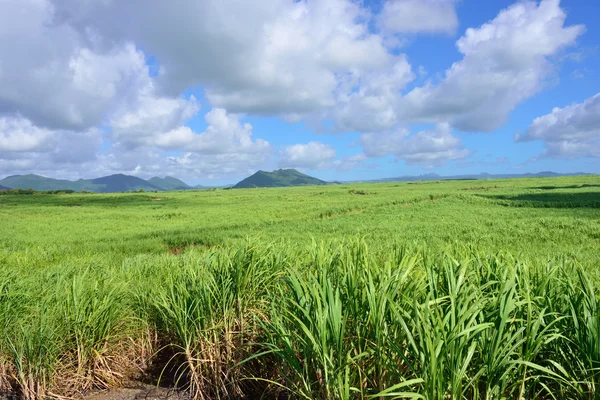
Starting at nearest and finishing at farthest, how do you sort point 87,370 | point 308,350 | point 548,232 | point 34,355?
point 308,350 < point 34,355 < point 87,370 < point 548,232

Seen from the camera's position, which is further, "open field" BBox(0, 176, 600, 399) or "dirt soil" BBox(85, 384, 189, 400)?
"dirt soil" BBox(85, 384, 189, 400)

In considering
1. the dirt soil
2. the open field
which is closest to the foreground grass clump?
the open field

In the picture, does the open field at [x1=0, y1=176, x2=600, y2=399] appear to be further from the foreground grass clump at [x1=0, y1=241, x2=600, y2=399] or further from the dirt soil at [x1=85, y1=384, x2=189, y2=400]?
the dirt soil at [x1=85, y1=384, x2=189, y2=400]

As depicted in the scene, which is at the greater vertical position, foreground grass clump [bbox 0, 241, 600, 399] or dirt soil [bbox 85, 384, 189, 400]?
foreground grass clump [bbox 0, 241, 600, 399]

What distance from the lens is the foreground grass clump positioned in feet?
8.98

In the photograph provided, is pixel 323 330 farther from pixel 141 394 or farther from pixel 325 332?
pixel 141 394

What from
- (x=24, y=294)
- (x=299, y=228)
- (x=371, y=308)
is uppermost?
(x=371, y=308)

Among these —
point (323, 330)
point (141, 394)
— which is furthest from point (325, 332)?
point (141, 394)

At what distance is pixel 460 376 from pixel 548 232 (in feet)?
54.5

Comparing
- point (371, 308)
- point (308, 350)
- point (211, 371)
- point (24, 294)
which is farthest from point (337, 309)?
point (24, 294)

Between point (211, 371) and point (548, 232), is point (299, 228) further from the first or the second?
point (211, 371)

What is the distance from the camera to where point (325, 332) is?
2809 millimetres

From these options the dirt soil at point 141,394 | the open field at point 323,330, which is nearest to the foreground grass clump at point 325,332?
the open field at point 323,330

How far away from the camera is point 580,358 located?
9.74 ft
